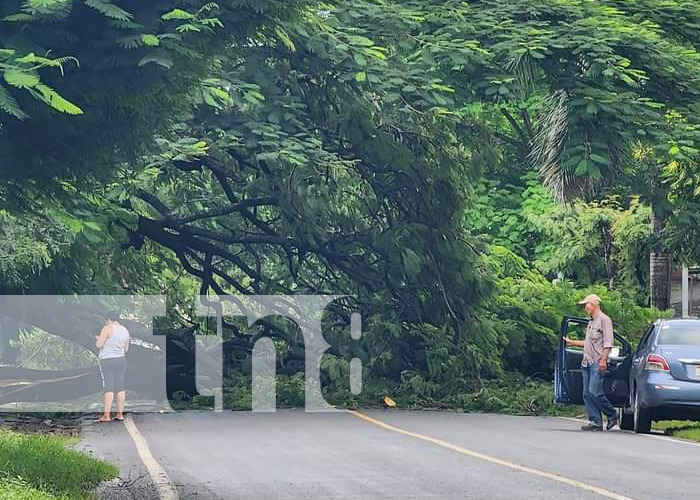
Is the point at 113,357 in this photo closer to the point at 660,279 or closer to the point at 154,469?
the point at 154,469

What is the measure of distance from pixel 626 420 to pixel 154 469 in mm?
8659

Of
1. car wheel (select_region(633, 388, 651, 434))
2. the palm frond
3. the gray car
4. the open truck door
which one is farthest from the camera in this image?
the palm frond

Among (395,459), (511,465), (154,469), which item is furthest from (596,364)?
(154,469)

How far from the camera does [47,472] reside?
11875mm

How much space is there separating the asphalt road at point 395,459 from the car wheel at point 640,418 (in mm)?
325

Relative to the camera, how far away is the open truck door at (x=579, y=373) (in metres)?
19.6

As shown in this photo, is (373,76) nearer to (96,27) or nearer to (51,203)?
(51,203)

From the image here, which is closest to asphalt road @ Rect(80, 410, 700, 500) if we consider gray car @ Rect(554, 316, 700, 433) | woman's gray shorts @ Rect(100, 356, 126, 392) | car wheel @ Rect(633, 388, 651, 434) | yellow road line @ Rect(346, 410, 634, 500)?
yellow road line @ Rect(346, 410, 634, 500)

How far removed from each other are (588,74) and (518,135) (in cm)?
2512

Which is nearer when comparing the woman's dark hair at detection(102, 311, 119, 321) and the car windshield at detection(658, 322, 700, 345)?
the car windshield at detection(658, 322, 700, 345)

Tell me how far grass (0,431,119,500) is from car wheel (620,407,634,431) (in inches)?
345

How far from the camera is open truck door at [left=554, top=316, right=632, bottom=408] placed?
19.6m

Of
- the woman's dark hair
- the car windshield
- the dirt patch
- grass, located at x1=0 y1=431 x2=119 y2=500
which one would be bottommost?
the dirt patch

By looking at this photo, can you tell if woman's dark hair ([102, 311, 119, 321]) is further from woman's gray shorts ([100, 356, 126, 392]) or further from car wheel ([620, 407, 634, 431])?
car wheel ([620, 407, 634, 431])
